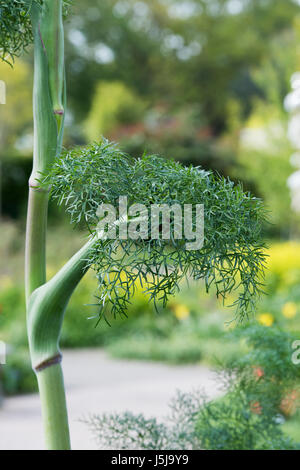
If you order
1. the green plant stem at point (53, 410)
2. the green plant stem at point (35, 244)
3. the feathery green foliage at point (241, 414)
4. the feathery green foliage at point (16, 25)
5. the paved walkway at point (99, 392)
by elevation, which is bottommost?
the paved walkway at point (99, 392)

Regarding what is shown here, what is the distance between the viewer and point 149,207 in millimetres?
1049

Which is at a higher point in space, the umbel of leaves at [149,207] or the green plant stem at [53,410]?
the umbel of leaves at [149,207]

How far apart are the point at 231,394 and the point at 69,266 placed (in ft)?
4.03

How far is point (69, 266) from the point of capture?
1123 mm

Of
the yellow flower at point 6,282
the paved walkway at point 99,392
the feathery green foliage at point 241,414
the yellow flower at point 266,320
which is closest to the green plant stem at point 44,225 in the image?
the feathery green foliage at point 241,414

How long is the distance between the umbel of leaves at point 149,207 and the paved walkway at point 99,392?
2.19 m

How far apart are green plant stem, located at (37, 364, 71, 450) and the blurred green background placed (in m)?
0.32

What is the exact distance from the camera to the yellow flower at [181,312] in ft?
23.5

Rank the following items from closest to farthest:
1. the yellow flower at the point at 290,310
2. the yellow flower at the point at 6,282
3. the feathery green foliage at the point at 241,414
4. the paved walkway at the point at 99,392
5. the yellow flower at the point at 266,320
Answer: the feathery green foliage at the point at 241,414
the yellow flower at the point at 266,320
the paved walkway at the point at 99,392
the yellow flower at the point at 290,310
the yellow flower at the point at 6,282

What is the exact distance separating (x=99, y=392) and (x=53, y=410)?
3891mm

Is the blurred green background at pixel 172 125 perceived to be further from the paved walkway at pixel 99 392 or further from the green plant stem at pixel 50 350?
the paved walkway at pixel 99 392

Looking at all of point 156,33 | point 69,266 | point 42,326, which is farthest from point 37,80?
point 156,33

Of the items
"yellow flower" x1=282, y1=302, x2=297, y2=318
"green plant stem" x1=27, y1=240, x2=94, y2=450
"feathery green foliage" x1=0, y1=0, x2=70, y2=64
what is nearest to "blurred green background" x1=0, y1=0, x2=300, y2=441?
"yellow flower" x1=282, y1=302, x2=297, y2=318

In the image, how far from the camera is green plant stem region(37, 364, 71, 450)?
1.20 metres
